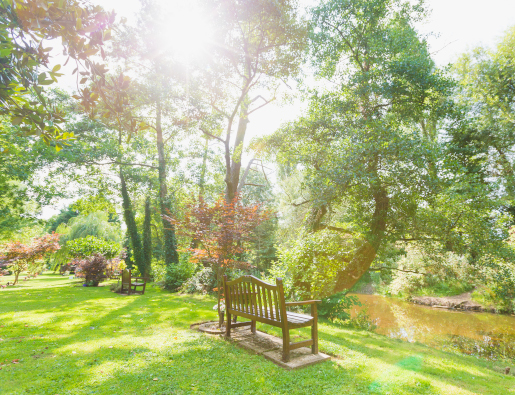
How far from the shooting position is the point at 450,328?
9602mm

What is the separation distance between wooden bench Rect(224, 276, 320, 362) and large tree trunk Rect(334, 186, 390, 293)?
5.01 m

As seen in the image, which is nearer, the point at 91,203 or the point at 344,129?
the point at 344,129

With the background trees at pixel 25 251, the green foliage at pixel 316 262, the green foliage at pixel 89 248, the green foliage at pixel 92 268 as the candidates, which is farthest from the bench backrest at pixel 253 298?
the background trees at pixel 25 251

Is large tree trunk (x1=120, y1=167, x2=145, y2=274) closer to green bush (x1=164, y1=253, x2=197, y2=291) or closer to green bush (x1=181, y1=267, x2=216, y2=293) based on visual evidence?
green bush (x1=164, y1=253, x2=197, y2=291)

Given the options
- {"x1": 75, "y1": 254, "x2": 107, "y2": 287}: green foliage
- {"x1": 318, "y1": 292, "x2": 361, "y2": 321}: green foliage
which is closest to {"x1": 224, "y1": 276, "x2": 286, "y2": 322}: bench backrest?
{"x1": 318, "y1": 292, "x2": 361, "y2": 321}: green foliage

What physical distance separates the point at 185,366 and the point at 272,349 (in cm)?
138

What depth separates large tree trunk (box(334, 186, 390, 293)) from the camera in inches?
351

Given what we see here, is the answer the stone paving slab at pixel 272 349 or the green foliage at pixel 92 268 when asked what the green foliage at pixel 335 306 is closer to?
the stone paving slab at pixel 272 349

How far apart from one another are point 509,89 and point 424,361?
14.8 metres

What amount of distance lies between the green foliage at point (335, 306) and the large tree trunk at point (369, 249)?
914mm

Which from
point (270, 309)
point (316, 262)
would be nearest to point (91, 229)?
point (316, 262)

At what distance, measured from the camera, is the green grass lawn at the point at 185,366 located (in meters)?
2.99

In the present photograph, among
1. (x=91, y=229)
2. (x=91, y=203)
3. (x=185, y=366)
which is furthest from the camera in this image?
(x=91, y=229)

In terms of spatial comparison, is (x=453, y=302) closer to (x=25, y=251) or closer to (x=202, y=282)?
(x=202, y=282)
